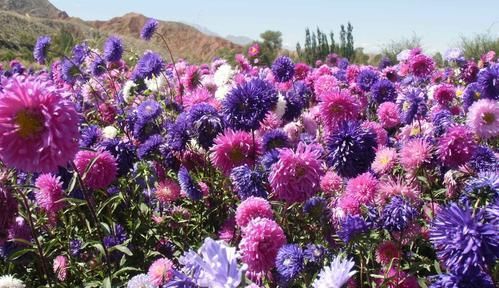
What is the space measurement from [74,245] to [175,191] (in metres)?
0.65

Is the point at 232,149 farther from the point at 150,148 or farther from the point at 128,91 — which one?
the point at 128,91

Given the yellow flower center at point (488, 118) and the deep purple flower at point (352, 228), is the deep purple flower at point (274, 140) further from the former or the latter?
the yellow flower center at point (488, 118)

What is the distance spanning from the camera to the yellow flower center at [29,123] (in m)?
1.51

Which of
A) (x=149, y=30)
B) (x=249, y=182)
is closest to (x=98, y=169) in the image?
(x=249, y=182)

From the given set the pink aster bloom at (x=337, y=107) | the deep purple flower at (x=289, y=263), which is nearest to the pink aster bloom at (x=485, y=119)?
the pink aster bloom at (x=337, y=107)

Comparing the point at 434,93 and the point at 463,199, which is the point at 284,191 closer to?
the point at 463,199

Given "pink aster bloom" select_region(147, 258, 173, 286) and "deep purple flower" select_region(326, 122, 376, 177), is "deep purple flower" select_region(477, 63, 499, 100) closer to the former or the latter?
"deep purple flower" select_region(326, 122, 376, 177)

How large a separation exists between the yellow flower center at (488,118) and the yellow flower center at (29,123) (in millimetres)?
2452

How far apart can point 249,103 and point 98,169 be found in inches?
31.4

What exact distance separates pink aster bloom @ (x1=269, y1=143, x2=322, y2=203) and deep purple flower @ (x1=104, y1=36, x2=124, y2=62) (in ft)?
10.8

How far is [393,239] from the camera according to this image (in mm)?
2201

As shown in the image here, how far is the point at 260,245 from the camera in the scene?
73.5 inches

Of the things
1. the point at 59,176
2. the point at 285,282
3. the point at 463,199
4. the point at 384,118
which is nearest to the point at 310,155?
the point at 285,282

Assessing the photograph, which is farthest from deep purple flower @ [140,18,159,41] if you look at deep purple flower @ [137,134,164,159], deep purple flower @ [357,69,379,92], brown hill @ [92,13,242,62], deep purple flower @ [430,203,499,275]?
brown hill @ [92,13,242,62]
